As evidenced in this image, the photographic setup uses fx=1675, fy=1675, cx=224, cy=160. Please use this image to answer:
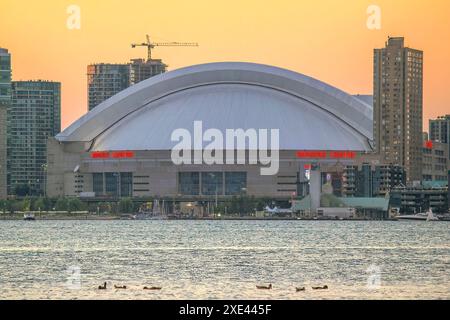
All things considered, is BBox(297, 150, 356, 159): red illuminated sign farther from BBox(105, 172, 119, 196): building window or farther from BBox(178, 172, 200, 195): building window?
BBox(105, 172, 119, 196): building window

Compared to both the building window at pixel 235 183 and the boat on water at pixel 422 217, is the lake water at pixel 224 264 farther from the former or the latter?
the building window at pixel 235 183

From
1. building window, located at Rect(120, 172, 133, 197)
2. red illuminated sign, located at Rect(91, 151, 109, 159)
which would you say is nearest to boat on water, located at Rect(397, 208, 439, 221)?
building window, located at Rect(120, 172, 133, 197)

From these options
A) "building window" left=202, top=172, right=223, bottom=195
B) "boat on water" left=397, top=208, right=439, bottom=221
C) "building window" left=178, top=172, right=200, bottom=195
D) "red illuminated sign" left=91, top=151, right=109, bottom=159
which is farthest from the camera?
"red illuminated sign" left=91, top=151, right=109, bottom=159

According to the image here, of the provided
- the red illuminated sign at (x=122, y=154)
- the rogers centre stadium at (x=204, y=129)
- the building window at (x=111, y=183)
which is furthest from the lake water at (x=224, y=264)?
the building window at (x=111, y=183)

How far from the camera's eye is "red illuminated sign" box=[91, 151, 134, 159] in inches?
7347

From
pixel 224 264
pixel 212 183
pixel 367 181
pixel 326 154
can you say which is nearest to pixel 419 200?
pixel 367 181

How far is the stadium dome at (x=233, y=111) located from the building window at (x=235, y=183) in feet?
20.7

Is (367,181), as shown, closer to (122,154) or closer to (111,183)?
(122,154)

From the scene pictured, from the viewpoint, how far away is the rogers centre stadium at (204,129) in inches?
7293

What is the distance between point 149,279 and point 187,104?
12988 cm

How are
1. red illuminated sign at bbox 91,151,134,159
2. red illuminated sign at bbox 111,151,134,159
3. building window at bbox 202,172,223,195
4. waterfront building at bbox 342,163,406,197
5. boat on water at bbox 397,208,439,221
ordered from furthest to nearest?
waterfront building at bbox 342,163,406,197
building window at bbox 202,172,223,195
red illuminated sign at bbox 91,151,134,159
red illuminated sign at bbox 111,151,134,159
boat on water at bbox 397,208,439,221

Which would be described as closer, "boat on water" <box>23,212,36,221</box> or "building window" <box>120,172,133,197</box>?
"boat on water" <box>23,212,36,221</box>

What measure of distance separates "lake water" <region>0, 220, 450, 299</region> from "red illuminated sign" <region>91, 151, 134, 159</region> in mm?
66002

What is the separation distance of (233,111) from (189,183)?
1188 centimetres
